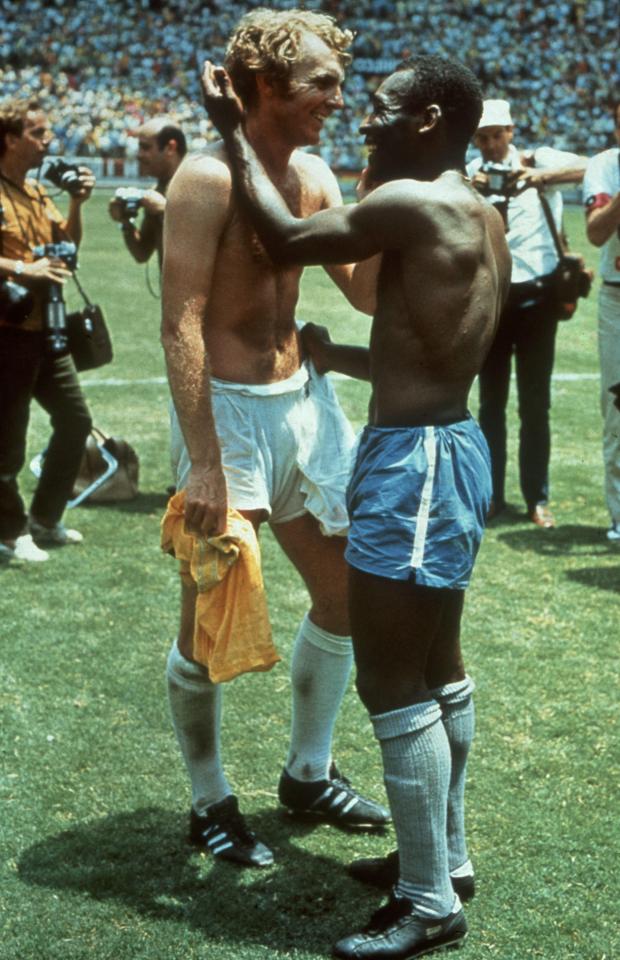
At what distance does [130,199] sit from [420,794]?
507 cm

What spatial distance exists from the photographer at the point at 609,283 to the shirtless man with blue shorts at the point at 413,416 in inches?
142

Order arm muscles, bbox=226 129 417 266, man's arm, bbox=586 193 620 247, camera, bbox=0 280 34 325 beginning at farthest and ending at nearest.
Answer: man's arm, bbox=586 193 620 247 < camera, bbox=0 280 34 325 < arm muscles, bbox=226 129 417 266

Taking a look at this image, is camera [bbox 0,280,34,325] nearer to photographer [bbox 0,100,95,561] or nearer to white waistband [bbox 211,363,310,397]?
photographer [bbox 0,100,95,561]

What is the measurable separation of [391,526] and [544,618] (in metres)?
3.08

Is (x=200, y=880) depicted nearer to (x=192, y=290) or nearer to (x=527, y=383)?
(x=192, y=290)

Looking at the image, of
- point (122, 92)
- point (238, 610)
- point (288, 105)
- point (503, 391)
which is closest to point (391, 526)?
point (238, 610)

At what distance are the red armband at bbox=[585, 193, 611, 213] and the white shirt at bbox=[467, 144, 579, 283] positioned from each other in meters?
0.70

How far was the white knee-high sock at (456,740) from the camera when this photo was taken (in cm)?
357

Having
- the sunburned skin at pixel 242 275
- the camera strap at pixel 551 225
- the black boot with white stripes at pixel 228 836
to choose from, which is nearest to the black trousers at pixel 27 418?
the camera strap at pixel 551 225

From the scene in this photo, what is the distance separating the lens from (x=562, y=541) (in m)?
7.41

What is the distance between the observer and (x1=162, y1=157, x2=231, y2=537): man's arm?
136 inches

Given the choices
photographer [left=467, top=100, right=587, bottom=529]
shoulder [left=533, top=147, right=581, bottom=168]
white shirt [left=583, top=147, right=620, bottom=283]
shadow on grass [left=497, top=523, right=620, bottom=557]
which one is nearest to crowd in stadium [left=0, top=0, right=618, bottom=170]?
shoulder [left=533, top=147, right=581, bottom=168]

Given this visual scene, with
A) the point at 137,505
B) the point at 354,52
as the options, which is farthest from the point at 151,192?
the point at 354,52

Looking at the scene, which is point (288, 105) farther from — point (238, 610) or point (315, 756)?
point (315, 756)
